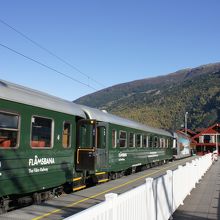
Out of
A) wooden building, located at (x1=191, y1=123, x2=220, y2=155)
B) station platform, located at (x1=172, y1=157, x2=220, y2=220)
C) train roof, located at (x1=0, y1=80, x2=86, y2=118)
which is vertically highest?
wooden building, located at (x1=191, y1=123, x2=220, y2=155)

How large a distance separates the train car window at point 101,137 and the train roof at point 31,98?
286 centimetres

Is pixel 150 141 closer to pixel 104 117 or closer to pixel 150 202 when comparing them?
pixel 104 117

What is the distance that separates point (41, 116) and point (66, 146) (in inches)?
86.0

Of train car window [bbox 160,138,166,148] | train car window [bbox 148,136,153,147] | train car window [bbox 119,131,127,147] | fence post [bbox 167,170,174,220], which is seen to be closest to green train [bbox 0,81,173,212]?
train car window [bbox 119,131,127,147]

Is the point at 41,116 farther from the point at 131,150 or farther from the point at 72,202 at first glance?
the point at 131,150

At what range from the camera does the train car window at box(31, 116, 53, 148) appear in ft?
34.7

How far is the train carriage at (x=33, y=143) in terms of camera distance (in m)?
9.36

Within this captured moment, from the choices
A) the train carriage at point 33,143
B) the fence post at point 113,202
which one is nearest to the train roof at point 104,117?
Answer: the train carriage at point 33,143

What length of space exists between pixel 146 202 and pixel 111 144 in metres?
11.2

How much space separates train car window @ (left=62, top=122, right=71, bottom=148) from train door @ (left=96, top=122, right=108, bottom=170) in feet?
9.31

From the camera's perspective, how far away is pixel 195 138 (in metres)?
98.6

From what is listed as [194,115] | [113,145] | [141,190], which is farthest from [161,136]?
[194,115]

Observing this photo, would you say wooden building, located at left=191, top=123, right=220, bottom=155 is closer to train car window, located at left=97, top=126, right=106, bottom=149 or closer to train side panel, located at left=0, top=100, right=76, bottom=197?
train car window, located at left=97, top=126, right=106, bottom=149

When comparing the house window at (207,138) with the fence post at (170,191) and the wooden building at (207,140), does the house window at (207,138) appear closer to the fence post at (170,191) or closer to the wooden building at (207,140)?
the wooden building at (207,140)
